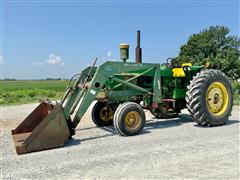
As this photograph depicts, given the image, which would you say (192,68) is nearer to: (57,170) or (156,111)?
(156,111)

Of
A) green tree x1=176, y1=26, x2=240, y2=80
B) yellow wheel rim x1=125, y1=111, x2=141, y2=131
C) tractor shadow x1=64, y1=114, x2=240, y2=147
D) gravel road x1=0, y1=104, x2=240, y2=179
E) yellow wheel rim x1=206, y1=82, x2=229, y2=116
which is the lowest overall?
gravel road x1=0, y1=104, x2=240, y2=179

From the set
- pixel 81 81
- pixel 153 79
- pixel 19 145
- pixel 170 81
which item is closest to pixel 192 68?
pixel 170 81

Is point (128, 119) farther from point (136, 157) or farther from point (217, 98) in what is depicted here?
point (217, 98)

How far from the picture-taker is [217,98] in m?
8.48

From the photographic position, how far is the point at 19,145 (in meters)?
5.79

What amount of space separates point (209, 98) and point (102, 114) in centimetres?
306

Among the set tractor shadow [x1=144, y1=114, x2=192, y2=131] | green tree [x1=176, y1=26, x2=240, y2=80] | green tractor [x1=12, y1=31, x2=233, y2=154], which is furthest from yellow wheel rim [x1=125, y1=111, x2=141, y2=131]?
green tree [x1=176, y1=26, x2=240, y2=80]

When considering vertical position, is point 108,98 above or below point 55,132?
above

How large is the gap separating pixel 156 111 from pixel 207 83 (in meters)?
1.65

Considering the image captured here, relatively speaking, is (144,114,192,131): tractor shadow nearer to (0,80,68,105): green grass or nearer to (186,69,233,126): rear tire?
(186,69,233,126): rear tire

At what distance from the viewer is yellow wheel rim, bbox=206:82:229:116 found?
8.28 m

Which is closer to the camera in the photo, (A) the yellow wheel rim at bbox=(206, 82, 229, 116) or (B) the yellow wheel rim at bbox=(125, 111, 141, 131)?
(B) the yellow wheel rim at bbox=(125, 111, 141, 131)

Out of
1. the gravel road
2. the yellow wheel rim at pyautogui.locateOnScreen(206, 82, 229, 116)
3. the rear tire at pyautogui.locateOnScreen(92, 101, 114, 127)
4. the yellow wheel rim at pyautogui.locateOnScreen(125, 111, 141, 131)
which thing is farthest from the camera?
the rear tire at pyautogui.locateOnScreen(92, 101, 114, 127)

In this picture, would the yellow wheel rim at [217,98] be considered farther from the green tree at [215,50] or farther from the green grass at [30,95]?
the green tree at [215,50]
